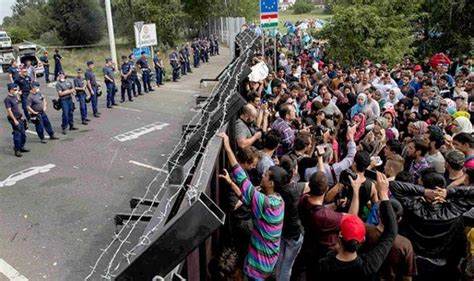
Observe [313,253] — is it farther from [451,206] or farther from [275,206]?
[451,206]

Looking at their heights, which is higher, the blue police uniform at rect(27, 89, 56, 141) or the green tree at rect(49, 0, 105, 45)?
the green tree at rect(49, 0, 105, 45)

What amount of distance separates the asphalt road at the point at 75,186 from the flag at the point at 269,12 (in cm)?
364

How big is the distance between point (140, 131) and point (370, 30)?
292 inches

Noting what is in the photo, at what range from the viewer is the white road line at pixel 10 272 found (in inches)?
208

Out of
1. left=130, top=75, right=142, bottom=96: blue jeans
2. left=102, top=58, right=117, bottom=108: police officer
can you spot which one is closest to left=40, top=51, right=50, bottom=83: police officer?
Answer: left=130, top=75, right=142, bottom=96: blue jeans

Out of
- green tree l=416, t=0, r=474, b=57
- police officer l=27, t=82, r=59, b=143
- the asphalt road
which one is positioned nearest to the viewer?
the asphalt road

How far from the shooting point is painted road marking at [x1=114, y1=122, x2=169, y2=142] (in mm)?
11039

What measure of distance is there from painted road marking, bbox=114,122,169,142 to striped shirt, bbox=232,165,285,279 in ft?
25.3

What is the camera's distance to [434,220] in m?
3.88

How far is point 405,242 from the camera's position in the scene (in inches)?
142

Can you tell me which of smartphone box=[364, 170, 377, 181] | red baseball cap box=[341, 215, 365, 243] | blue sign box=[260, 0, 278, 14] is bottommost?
smartphone box=[364, 170, 377, 181]

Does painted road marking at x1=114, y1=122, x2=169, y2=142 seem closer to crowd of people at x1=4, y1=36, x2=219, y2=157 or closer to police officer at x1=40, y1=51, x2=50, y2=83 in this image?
crowd of people at x1=4, y1=36, x2=219, y2=157

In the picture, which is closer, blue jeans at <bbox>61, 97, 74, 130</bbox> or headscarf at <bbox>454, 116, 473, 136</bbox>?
headscarf at <bbox>454, 116, 473, 136</bbox>

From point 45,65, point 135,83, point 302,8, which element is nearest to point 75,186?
point 135,83
